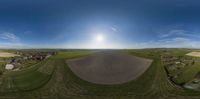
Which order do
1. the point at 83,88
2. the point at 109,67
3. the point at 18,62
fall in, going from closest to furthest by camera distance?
the point at 83,88 < the point at 109,67 < the point at 18,62

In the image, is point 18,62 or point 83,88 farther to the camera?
point 18,62

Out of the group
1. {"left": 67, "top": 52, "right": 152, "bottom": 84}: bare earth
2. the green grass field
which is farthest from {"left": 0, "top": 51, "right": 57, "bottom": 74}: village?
{"left": 67, "top": 52, "right": 152, "bottom": 84}: bare earth

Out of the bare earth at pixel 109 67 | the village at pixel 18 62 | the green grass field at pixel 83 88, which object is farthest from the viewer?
the village at pixel 18 62

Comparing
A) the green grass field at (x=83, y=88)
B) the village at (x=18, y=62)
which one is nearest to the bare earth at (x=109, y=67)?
the green grass field at (x=83, y=88)

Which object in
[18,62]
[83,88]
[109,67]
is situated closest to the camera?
[83,88]

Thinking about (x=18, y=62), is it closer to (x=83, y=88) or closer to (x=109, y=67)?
(x=109, y=67)

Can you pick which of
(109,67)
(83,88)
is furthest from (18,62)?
(83,88)

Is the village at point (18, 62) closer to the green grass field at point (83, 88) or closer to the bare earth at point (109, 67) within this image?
the green grass field at point (83, 88)

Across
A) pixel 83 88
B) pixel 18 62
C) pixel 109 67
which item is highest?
pixel 109 67

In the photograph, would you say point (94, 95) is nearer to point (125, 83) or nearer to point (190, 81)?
point (125, 83)
